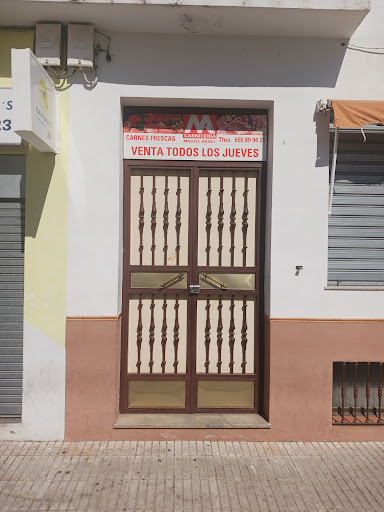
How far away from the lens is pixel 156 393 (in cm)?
529

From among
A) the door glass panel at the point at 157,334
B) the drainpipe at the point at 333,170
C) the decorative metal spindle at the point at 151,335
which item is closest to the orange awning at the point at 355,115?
the drainpipe at the point at 333,170

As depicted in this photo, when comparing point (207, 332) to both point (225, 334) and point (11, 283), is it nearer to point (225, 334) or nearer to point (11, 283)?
point (225, 334)

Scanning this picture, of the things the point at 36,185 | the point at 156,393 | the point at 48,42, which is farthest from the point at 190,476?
the point at 48,42

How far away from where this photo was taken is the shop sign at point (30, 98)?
4.02 meters

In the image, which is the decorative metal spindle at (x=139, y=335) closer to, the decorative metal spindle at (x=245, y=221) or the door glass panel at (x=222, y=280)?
the door glass panel at (x=222, y=280)

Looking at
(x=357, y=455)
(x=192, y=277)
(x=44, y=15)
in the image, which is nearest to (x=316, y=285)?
(x=192, y=277)

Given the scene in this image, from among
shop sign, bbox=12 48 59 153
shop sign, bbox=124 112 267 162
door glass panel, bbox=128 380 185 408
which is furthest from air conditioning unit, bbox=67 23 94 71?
door glass panel, bbox=128 380 185 408

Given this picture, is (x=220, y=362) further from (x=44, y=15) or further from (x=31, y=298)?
(x=44, y=15)

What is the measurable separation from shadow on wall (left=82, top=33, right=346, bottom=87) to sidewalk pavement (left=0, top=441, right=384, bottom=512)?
3.80 meters

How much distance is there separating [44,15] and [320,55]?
2.89 meters

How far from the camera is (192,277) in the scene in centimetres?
528

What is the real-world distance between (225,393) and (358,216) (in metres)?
2.49

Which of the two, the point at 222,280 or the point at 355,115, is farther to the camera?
the point at 222,280

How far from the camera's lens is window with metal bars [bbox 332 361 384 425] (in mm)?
5211
